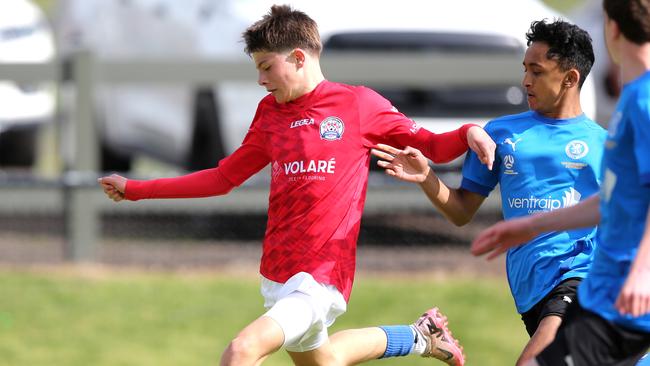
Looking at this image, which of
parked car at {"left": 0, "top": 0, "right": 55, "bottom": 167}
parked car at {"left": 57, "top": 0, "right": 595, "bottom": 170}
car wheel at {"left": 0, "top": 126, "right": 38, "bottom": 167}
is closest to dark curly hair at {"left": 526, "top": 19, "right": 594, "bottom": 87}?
parked car at {"left": 57, "top": 0, "right": 595, "bottom": 170}

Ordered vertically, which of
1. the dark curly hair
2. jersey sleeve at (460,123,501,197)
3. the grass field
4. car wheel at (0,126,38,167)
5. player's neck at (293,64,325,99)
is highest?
the dark curly hair

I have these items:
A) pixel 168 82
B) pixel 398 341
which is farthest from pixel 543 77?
pixel 168 82

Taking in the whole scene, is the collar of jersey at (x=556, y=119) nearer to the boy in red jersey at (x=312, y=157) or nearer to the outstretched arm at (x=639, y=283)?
the boy in red jersey at (x=312, y=157)

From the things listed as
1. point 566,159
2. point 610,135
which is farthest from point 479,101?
point 610,135

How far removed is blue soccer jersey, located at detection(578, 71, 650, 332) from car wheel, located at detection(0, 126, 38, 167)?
1016 centimetres

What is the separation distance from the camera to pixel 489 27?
10.3 metres

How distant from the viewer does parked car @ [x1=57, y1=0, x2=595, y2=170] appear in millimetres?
10117

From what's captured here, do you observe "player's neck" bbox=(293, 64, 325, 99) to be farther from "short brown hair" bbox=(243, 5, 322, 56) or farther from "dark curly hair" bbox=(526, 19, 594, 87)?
"dark curly hair" bbox=(526, 19, 594, 87)

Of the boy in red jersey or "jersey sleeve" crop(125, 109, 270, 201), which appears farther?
"jersey sleeve" crop(125, 109, 270, 201)

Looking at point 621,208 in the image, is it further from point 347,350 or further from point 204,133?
point 204,133

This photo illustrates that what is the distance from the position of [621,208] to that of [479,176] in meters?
1.29

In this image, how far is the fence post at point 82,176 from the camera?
10227mm

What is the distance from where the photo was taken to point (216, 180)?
596 centimetres

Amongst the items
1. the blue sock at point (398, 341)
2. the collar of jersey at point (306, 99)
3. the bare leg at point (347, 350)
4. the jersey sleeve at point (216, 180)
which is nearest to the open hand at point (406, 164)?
the collar of jersey at point (306, 99)
